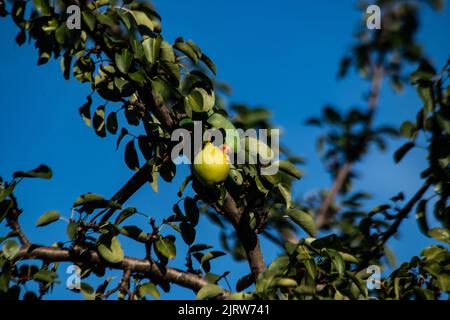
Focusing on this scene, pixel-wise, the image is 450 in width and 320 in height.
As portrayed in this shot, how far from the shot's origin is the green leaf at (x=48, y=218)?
6.17ft

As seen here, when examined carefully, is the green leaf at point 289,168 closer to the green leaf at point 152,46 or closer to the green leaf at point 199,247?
the green leaf at point 199,247

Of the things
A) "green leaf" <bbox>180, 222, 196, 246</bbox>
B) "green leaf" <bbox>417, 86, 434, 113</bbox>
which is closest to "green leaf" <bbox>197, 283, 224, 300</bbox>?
"green leaf" <bbox>180, 222, 196, 246</bbox>

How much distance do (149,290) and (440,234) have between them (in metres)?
1.11

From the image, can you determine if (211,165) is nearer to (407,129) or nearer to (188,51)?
(188,51)

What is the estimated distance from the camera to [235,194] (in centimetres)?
206

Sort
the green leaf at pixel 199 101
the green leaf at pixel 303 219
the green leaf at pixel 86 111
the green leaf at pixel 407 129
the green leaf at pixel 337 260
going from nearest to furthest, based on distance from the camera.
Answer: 1. the green leaf at pixel 337 260
2. the green leaf at pixel 199 101
3. the green leaf at pixel 303 219
4. the green leaf at pixel 86 111
5. the green leaf at pixel 407 129

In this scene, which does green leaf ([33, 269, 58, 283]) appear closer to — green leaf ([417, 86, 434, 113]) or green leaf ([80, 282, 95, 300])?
green leaf ([80, 282, 95, 300])

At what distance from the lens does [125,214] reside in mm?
1888

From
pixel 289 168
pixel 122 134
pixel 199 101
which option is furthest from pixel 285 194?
Result: pixel 122 134

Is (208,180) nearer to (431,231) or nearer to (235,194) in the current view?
(235,194)

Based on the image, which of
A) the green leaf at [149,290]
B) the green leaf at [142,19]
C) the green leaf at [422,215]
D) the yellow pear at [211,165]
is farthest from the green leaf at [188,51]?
the green leaf at [422,215]

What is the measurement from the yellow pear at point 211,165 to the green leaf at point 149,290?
38 centimetres
